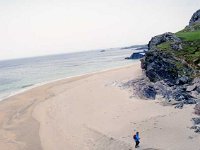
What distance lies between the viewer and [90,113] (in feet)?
116

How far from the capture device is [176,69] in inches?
1567

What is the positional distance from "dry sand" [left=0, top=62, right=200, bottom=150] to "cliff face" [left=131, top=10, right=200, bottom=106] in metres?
2.93

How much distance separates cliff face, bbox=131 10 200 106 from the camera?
34.8 m

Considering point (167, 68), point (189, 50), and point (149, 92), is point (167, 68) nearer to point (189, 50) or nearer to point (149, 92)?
point (149, 92)

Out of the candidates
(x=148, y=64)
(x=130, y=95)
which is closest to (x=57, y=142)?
(x=130, y=95)

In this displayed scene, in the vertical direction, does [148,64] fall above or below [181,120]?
above

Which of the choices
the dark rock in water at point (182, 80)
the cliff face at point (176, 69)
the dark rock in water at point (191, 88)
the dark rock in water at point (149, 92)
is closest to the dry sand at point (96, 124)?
the dark rock in water at point (149, 92)

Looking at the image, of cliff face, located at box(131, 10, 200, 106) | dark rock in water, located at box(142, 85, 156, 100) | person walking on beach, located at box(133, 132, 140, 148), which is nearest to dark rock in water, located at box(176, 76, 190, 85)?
cliff face, located at box(131, 10, 200, 106)

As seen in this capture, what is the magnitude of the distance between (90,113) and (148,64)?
14374 millimetres

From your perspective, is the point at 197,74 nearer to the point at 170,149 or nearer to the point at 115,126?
the point at 115,126

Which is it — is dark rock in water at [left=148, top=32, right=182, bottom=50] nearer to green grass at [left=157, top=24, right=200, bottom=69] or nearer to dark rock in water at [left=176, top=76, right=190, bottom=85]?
green grass at [left=157, top=24, right=200, bottom=69]

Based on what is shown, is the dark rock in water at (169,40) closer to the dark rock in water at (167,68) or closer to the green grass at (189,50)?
the dark rock in water at (167,68)

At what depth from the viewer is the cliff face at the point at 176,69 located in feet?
114

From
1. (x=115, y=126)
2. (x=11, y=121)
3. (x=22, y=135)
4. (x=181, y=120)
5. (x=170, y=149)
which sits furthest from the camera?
(x=11, y=121)
